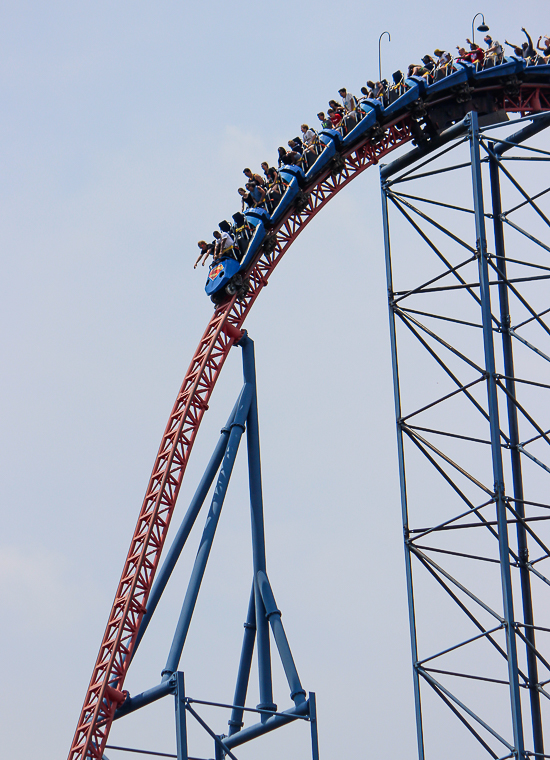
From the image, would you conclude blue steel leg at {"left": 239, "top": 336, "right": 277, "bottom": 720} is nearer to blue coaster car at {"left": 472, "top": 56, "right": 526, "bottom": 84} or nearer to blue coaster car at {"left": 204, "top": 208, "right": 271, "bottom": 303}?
blue coaster car at {"left": 204, "top": 208, "right": 271, "bottom": 303}

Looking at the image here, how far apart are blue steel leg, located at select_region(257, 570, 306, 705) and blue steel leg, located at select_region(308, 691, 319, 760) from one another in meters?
0.20

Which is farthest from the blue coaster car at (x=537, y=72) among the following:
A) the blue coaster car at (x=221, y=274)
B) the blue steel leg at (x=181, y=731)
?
the blue steel leg at (x=181, y=731)

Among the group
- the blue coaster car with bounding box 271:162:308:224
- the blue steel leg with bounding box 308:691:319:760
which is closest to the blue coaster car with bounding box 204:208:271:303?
the blue coaster car with bounding box 271:162:308:224

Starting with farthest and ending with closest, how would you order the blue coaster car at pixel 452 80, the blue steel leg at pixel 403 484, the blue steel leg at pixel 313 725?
the blue coaster car at pixel 452 80, the blue steel leg at pixel 313 725, the blue steel leg at pixel 403 484

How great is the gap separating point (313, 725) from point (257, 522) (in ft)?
9.90

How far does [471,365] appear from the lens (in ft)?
52.0

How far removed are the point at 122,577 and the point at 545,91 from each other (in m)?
9.60

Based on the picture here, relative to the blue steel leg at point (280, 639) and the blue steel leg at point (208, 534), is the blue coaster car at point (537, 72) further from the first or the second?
the blue steel leg at point (280, 639)

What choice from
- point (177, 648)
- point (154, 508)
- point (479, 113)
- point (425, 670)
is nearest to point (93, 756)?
point (177, 648)

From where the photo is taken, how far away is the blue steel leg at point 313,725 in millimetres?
16797

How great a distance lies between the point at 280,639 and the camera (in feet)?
57.3

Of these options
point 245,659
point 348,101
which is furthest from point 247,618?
point 348,101

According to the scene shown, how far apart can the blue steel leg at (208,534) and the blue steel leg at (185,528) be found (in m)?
0.12

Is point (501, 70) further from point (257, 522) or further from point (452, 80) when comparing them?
point (257, 522)
